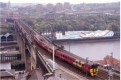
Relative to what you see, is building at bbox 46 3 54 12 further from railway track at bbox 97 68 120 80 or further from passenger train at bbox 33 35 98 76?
railway track at bbox 97 68 120 80

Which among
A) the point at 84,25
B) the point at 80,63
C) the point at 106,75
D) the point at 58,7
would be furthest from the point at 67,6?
the point at 106,75

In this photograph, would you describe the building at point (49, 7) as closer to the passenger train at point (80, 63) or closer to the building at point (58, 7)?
the building at point (58, 7)

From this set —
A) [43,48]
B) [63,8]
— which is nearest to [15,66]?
[43,48]

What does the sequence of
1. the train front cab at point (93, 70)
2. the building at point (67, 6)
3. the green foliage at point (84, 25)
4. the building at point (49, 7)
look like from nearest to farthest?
the train front cab at point (93, 70) → the green foliage at point (84, 25) → the building at point (49, 7) → the building at point (67, 6)

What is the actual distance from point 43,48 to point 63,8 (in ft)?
46.6

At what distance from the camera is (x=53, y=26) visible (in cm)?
1220

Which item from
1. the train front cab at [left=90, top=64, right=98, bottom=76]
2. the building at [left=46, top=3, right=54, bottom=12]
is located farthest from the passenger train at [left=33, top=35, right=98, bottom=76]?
the building at [left=46, top=3, right=54, bottom=12]

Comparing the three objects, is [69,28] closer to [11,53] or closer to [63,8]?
[11,53]

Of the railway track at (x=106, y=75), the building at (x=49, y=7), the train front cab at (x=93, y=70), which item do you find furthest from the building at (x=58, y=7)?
the train front cab at (x=93, y=70)

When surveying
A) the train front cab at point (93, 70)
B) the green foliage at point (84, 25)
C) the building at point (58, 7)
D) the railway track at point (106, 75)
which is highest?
the building at point (58, 7)

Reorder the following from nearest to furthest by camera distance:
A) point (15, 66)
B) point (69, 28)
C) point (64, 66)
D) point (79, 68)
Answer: point (79, 68) → point (64, 66) → point (15, 66) → point (69, 28)

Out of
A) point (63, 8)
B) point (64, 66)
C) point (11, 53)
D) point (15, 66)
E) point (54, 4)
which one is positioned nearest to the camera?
point (64, 66)

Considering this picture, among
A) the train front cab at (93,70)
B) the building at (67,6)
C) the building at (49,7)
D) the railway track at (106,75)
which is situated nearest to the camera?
the railway track at (106,75)

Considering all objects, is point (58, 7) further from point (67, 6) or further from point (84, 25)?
point (84, 25)
